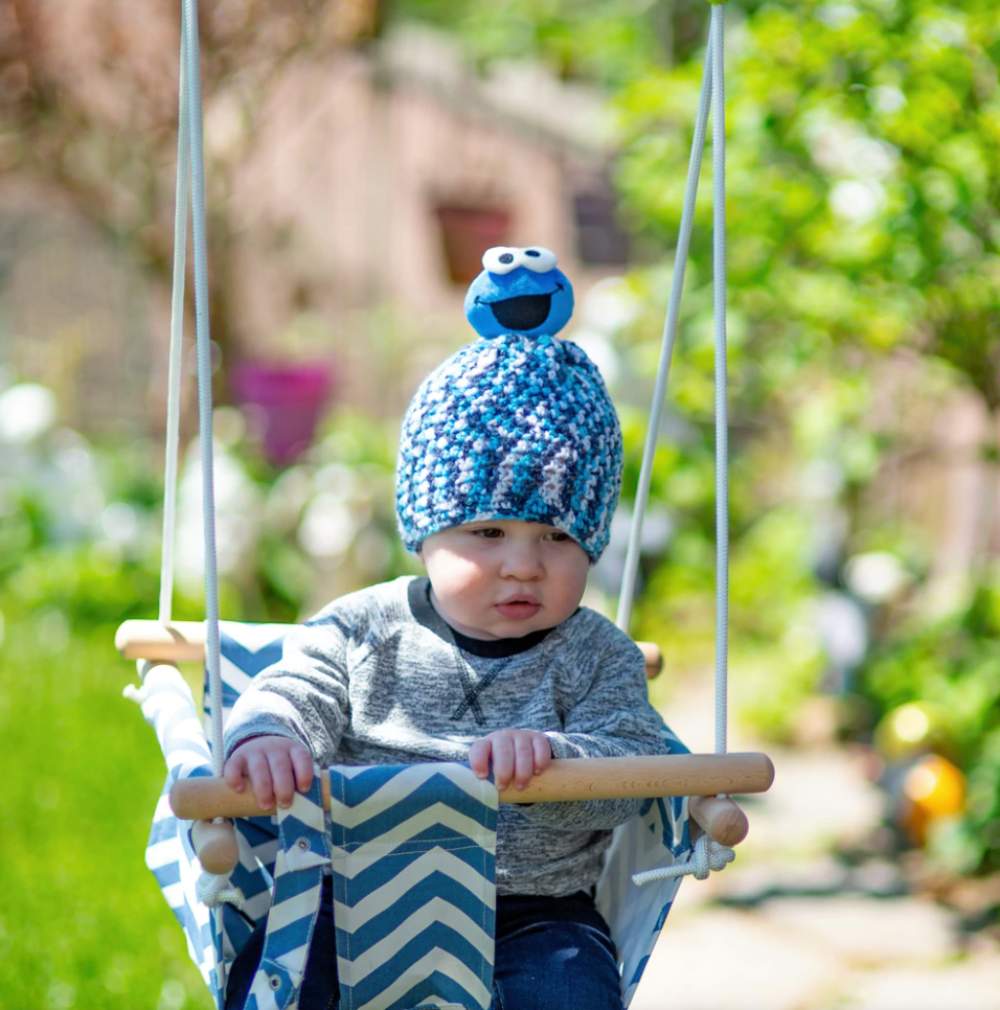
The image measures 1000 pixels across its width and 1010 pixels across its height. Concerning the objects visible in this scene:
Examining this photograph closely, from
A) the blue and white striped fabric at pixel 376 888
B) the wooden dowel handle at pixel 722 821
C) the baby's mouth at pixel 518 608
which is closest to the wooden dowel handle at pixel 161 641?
the blue and white striped fabric at pixel 376 888

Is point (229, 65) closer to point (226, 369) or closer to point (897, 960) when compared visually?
point (226, 369)

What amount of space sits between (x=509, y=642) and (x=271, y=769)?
1.42 ft

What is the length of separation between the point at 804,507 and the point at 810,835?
1.48m

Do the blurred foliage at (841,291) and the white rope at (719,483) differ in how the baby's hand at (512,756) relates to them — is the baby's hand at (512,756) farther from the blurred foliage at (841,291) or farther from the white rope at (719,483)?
the blurred foliage at (841,291)

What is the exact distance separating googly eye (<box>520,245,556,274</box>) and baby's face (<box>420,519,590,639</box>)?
0.36 metres

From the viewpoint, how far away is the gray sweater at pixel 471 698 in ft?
5.61

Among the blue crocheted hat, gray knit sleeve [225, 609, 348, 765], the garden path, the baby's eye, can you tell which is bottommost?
the garden path

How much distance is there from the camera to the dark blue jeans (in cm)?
162

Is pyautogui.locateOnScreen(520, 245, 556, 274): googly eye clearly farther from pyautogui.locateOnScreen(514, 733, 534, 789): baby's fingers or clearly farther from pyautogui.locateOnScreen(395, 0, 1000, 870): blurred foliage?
pyautogui.locateOnScreen(395, 0, 1000, 870): blurred foliage

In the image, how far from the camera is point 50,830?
3.25 meters

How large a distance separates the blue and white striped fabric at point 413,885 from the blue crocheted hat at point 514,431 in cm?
37

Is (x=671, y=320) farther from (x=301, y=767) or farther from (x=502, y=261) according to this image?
(x=301, y=767)

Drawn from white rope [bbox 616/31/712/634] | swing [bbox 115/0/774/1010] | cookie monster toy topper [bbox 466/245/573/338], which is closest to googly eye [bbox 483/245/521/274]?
cookie monster toy topper [bbox 466/245/573/338]

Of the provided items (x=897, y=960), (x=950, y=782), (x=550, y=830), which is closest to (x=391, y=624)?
(x=550, y=830)
